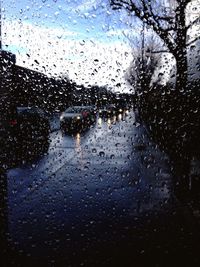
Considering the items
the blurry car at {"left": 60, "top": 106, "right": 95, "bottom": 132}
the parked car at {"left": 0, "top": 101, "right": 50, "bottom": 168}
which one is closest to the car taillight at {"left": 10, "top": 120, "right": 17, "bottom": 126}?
the parked car at {"left": 0, "top": 101, "right": 50, "bottom": 168}

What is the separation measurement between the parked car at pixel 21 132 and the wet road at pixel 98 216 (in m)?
1.58

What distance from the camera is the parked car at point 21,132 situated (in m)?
9.62

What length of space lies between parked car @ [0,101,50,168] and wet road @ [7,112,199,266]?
1.58 meters

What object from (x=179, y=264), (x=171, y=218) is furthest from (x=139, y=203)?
(x=179, y=264)

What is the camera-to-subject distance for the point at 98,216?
15.1 ft

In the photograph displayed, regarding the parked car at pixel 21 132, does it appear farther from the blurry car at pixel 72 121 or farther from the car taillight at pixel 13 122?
the blurry car at pixel 72 121

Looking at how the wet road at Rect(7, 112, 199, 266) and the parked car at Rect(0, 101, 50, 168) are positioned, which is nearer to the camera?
the wet road at Rect(7, 112, 199, 266)

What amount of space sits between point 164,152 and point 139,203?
5.17 metres

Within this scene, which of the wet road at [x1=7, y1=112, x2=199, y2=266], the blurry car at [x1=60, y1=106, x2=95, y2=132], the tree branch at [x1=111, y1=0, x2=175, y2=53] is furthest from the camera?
the blurry car at [x1=60, y1=106, x2=95, y2=132]

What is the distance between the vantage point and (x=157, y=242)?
3.70 metres

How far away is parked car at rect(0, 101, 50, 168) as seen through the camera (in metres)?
9.62

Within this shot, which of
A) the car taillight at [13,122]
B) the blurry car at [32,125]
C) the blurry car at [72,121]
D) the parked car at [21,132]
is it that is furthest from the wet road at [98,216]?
the blurry car at [72,121]

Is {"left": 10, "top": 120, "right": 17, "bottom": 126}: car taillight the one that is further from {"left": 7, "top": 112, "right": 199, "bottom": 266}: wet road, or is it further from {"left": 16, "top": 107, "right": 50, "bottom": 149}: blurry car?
{"left": 7, "top": 112, "right": 199, "bottom": 266}: wet road

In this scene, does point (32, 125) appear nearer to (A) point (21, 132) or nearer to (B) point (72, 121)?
(A) point (21, 132)
